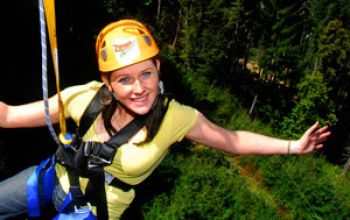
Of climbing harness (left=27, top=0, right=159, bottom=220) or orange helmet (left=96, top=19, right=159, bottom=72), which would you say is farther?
climbing harness (left=27, top=0, right=159, bottom=220)

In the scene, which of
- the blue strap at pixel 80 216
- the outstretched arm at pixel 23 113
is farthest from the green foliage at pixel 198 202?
the outstretched arm at pixel 23 113

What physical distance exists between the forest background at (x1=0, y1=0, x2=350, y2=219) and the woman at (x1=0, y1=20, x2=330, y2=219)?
278 cm

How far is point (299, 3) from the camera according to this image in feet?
100

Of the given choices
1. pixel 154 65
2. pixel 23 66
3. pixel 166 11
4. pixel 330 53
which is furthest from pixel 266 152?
pixel 166 11

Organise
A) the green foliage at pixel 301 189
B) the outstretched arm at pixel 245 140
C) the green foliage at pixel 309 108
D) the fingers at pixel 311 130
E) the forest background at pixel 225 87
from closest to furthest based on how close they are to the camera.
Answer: the outstretched arm at pixel 245 140, the fingers at pixel 311 130, the forest background at pixel 225 87, the green foliage at pixel 301 189, the green foliage at pixel 309 108

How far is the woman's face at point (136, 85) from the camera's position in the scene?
2225mm

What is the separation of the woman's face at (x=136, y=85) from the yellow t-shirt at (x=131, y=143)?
8.2 inches

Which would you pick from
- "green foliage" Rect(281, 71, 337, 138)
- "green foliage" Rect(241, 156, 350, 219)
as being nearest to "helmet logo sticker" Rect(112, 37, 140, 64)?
"green foliage" Rect(241, 156, 350, 219)

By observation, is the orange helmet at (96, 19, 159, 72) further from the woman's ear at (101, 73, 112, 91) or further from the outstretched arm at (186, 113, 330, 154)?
→ the outstretched arm at (186, 113, 330, 154)

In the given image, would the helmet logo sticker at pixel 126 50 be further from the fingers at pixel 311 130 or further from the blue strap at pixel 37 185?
the fingers at pixel 311 130

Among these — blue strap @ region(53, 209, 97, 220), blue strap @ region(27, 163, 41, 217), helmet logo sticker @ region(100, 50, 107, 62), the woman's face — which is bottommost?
blue strap @ region(53, 209, 97, 220)

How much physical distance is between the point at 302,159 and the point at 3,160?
16.3 m

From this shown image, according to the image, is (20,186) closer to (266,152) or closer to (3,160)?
(266,152)

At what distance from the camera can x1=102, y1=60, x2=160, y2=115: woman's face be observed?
222 centimetres
